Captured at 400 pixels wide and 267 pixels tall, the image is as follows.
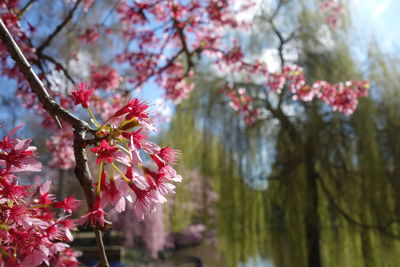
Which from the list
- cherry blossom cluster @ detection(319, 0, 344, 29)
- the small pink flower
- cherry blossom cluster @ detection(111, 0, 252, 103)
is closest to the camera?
the small pink flower

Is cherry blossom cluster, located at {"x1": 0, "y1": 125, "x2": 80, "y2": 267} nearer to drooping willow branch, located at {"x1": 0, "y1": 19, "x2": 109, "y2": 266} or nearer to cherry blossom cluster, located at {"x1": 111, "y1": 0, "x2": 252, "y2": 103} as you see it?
drooping willow branch, located at {"x1": 0, "y1": 19, "x2": 109, "y2": 266}

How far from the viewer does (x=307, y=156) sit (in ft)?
11.1

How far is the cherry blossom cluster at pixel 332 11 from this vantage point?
11.8 ft

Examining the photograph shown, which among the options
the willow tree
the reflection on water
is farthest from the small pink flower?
the reflection on water

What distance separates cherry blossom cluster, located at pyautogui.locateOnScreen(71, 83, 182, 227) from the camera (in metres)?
0.47

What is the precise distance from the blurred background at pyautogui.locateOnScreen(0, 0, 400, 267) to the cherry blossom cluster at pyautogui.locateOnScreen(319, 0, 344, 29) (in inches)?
2.1

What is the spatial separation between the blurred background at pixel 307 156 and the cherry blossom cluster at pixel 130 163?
7.90ft

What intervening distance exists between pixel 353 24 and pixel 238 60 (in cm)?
207

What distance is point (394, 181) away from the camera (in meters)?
3.04

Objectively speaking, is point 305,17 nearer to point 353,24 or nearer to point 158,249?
point 353,24

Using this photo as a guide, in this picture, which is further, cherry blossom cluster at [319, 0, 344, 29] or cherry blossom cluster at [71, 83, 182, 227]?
cherry blossom cluster at [319, 0, 344, 29]

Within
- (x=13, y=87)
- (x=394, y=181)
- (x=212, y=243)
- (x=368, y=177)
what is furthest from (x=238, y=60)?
(x=212, y=243)

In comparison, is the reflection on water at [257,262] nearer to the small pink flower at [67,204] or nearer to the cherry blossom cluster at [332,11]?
the cherry blossom cluster at [332,11]

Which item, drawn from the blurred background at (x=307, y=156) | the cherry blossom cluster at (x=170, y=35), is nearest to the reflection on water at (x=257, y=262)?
the blurred background at (x=307, y=156)
